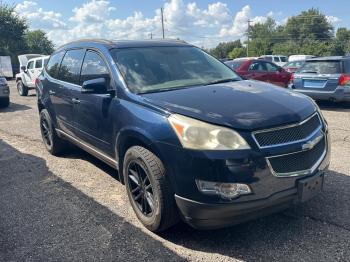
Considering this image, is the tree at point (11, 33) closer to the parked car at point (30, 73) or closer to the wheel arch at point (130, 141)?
the parked car at point (30, 73)

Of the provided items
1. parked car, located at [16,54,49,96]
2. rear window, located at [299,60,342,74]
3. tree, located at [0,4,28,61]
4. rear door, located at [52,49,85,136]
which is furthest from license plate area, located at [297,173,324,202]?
tree, located at [0,4,28,61]

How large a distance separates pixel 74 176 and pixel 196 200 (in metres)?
2.81

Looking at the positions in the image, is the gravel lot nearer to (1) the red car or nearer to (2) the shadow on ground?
(2) the shadow on ground

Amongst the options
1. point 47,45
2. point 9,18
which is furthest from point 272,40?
point 9,18

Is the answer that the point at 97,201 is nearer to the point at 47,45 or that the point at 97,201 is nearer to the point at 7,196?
the point at 7,196

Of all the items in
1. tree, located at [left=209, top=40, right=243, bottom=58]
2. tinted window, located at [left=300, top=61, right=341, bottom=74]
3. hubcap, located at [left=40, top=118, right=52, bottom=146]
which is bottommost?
tree, located at [left=209, top=40, right=243, bottom=58]

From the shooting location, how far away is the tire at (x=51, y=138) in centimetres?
618

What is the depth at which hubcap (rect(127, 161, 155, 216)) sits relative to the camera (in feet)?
11.6

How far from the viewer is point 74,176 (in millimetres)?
5359

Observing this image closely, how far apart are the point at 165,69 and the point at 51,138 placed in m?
2.90

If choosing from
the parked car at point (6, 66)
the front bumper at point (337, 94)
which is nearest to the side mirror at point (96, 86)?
the front bumper at point (337, 94)

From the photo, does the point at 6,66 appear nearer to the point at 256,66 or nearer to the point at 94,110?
the point at 256,66

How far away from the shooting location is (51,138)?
628cm

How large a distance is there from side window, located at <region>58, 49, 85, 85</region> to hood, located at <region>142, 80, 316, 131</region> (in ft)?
5.69
